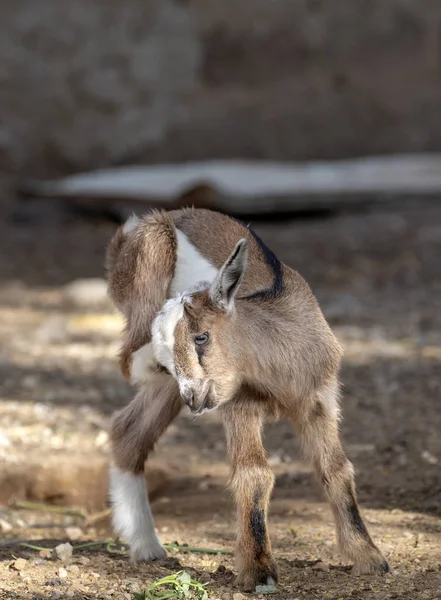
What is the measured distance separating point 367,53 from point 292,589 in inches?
500

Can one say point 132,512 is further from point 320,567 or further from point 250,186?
point 250,186

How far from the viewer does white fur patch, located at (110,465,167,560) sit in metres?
4.07

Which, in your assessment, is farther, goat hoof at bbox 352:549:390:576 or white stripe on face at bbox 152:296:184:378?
goat hoof at bbox 352:549:390:576

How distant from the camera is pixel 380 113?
15078 mm

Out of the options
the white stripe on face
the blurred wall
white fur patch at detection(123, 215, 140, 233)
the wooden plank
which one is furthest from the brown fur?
the blurred wall

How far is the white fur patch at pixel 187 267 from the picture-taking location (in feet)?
12.5

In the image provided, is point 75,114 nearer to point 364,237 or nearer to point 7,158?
point 7,158

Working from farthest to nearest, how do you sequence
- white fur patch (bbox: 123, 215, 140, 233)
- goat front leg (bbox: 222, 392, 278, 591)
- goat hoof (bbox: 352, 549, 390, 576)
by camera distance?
white fur patch (bbox: 123, 215, 140, 233) → goat hoof (bbox: 352, 549, 390, 576) → goat front leg (bbox: 222, 392, 278, 591)

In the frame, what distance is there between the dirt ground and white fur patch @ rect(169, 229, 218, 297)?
3.32 ft

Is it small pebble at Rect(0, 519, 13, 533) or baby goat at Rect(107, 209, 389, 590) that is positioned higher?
baby goat at Rect(107, 209, 389, 590)

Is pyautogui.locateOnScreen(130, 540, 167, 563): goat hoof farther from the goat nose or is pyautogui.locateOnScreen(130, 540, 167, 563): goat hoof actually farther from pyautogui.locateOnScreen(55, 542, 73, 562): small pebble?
the goat nose

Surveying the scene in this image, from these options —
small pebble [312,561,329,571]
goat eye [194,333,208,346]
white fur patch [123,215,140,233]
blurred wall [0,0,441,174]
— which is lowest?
small pebble [312,561,329,571]

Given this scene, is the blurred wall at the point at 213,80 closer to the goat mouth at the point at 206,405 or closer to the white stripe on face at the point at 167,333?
the white stripe on face at the point at 167,333

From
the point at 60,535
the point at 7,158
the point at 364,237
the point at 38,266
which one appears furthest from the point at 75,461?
the point at 7,158
